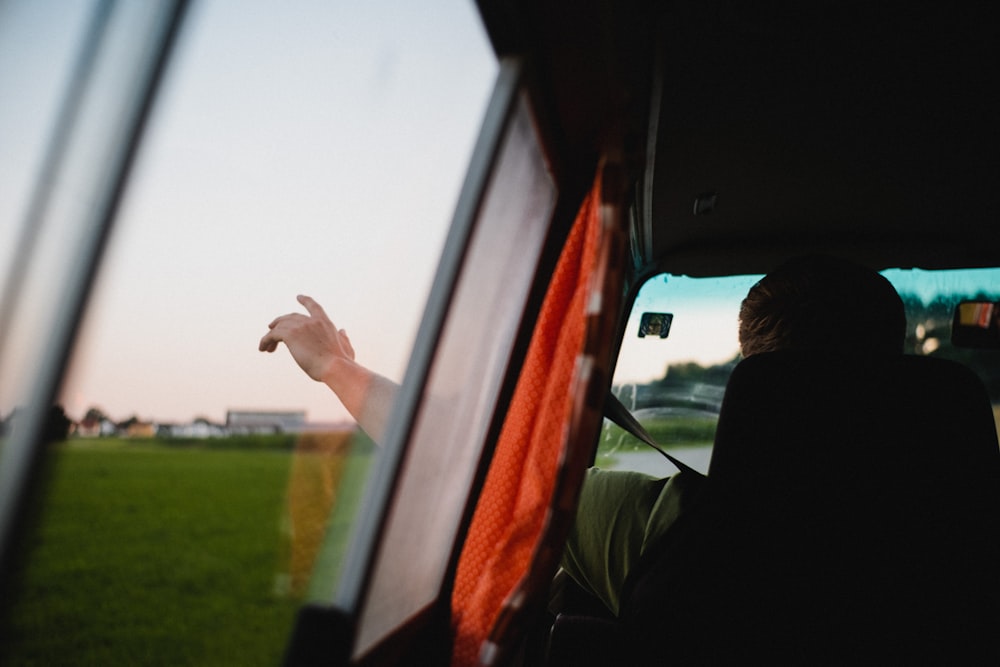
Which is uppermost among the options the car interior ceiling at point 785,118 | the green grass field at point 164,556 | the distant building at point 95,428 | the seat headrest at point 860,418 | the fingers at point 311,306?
the car interior ceiling at point 785,118

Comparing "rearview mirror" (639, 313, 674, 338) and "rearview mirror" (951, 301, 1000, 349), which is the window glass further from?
"rearview mirror" (951, 301, 1000, 349)

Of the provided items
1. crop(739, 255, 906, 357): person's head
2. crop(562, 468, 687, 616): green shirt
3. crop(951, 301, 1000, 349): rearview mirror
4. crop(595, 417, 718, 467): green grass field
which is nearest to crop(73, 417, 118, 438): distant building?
crop(562, 468, 687, 616): green shirt

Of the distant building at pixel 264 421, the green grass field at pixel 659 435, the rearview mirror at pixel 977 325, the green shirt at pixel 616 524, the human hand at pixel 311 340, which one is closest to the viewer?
the distant building at pixel 264 421

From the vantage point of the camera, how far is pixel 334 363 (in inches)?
49.1

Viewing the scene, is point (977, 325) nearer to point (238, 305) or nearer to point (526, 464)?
point (526, 464)

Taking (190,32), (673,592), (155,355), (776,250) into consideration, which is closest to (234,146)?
(190,32)

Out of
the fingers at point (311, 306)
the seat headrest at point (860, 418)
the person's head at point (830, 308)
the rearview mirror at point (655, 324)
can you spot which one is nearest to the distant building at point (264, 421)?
the fingers at point (311, 306)

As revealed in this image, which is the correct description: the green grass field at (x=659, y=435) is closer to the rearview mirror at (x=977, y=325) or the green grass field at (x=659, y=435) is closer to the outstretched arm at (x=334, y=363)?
the rearview mirror at (x=977, y=325)

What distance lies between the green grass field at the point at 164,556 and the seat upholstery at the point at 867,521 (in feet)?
2.42

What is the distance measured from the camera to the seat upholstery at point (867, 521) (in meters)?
0.97

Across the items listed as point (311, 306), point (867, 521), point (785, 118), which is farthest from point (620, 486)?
point (785, 118)

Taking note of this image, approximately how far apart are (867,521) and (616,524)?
611 mm

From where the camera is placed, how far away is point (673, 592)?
3.39 feet

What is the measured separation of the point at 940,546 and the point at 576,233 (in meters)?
0.88
